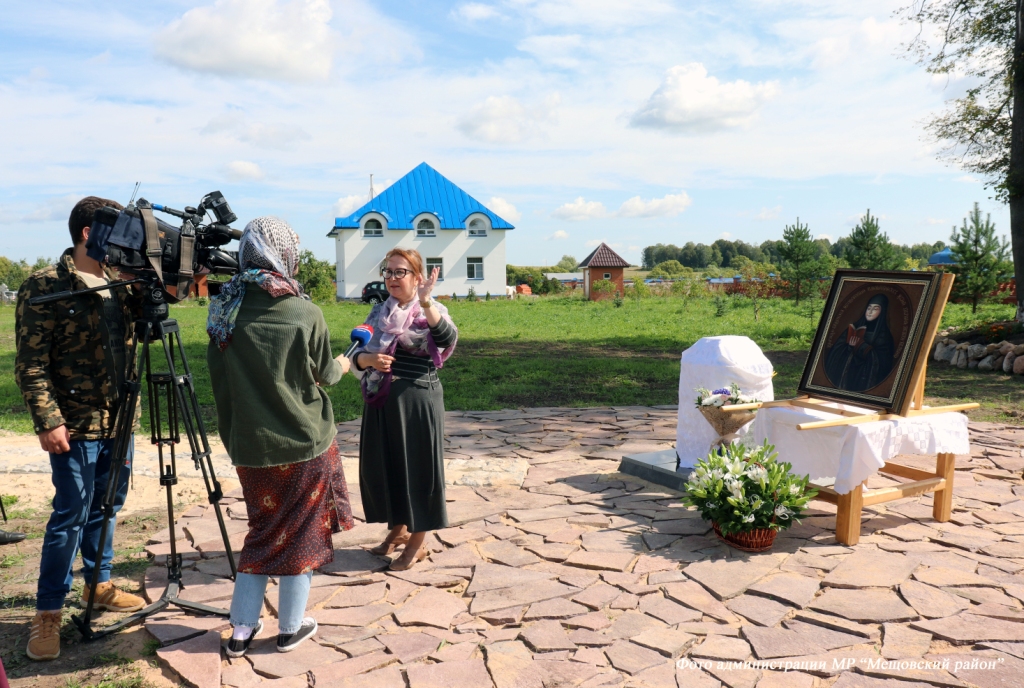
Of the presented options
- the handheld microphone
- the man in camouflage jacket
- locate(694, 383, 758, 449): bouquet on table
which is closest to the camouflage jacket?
the man in camouflage jacket

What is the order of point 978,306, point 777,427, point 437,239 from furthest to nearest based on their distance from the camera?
point 437,239 < point 978,306 < point 777,427

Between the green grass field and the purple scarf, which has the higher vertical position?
the purple scarf

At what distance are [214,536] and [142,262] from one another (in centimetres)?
238

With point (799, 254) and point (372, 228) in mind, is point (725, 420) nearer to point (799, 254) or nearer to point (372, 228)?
point (799, 254)

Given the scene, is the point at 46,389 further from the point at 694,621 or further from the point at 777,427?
the point at 777,427

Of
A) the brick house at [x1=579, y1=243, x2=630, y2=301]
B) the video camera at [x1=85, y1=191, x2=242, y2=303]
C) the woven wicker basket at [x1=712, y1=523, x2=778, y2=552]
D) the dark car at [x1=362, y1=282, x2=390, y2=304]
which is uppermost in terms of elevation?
the brick house at [x1=579, y1=243, x2=630, y2=301]

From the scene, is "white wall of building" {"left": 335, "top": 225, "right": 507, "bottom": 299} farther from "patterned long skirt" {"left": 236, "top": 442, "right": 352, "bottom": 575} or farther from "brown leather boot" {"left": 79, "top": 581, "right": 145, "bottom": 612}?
"patterned long skirt" {"left": 236, "top": 442, "right": 352, "bottom": 575}

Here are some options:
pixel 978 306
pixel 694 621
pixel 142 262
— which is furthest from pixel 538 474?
pixel 978 306

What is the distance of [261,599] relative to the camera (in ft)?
11.8

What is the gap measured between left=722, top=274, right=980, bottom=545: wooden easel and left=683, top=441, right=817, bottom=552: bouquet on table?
0.26m

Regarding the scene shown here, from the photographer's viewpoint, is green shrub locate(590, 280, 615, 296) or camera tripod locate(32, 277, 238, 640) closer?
camera tripod locate(32, 277, 238, 640)

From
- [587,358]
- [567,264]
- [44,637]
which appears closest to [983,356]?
[587,358]

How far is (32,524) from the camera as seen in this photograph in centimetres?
548

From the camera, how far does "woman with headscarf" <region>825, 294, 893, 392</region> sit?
516cm
